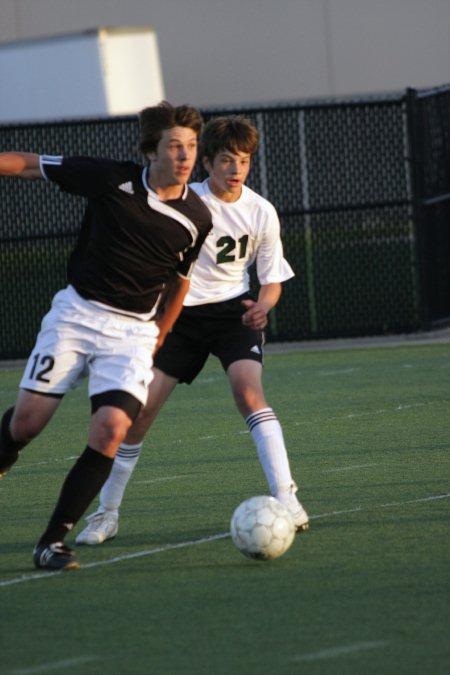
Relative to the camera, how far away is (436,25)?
35.0 metres

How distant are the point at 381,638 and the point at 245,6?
103 feet

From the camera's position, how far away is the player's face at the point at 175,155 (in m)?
6.44

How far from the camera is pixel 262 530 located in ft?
21.0

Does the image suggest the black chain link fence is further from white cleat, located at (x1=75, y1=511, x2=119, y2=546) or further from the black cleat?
the black cleat

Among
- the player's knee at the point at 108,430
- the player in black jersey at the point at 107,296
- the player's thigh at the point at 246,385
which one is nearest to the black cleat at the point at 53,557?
the player in black jersey at the point at 107,296

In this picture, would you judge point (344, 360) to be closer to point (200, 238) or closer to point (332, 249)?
point (332, 249)

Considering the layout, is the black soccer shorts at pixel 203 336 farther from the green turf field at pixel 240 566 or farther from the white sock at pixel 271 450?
the green turf field at pixel 240 566

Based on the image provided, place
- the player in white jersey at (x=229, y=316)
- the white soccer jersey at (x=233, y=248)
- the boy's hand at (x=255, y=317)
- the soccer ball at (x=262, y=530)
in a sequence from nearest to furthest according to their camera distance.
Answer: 1. the soccer ball at (x=262, y=530)
2. the boy's hand at (x=255, y=317)
3. the player in white jersey at (x=229, y=316)
4. the white soccer jersey at (x=233, y=248)

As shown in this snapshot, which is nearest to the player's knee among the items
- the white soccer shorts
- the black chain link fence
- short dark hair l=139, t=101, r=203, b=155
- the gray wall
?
the white soccer shorts

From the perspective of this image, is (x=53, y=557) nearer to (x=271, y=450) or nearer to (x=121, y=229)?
(x=271, y=450)

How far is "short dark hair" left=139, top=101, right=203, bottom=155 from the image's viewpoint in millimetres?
6457

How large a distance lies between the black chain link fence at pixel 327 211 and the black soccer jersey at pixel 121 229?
981 centimetres

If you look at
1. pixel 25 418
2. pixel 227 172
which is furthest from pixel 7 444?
pixel 227 172

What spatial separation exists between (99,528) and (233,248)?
148 cm
